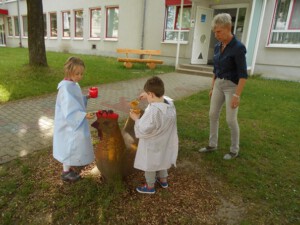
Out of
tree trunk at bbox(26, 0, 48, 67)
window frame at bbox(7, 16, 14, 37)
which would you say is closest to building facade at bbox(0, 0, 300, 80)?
window frame at bbox(7, 16, 14, 37)

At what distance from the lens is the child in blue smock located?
251 centimetres

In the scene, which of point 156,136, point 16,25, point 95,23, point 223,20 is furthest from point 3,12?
point 156,136

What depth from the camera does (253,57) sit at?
36.3ft

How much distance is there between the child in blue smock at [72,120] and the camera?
2.51m

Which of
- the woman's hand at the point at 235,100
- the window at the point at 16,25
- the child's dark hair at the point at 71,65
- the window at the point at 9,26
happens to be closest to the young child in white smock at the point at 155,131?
the child's dark hair at the point at 71,65

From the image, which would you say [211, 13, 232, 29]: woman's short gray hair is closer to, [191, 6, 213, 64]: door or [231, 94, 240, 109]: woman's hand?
[231, 94, 240, 109]: woman's hand

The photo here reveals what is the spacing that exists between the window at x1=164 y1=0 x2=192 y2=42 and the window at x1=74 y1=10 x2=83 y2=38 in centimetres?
822

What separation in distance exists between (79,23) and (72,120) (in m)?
18.9

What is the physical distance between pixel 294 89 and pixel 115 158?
8378mm

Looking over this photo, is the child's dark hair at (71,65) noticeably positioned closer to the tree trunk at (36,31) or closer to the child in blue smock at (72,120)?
the child in blue smock at (72,120)

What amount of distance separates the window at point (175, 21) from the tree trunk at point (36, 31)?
773 centimetres

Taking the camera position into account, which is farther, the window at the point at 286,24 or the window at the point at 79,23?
the window at the point at 79,23

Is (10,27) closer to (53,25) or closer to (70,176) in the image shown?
(53,25)

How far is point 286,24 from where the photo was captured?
10562 mm
